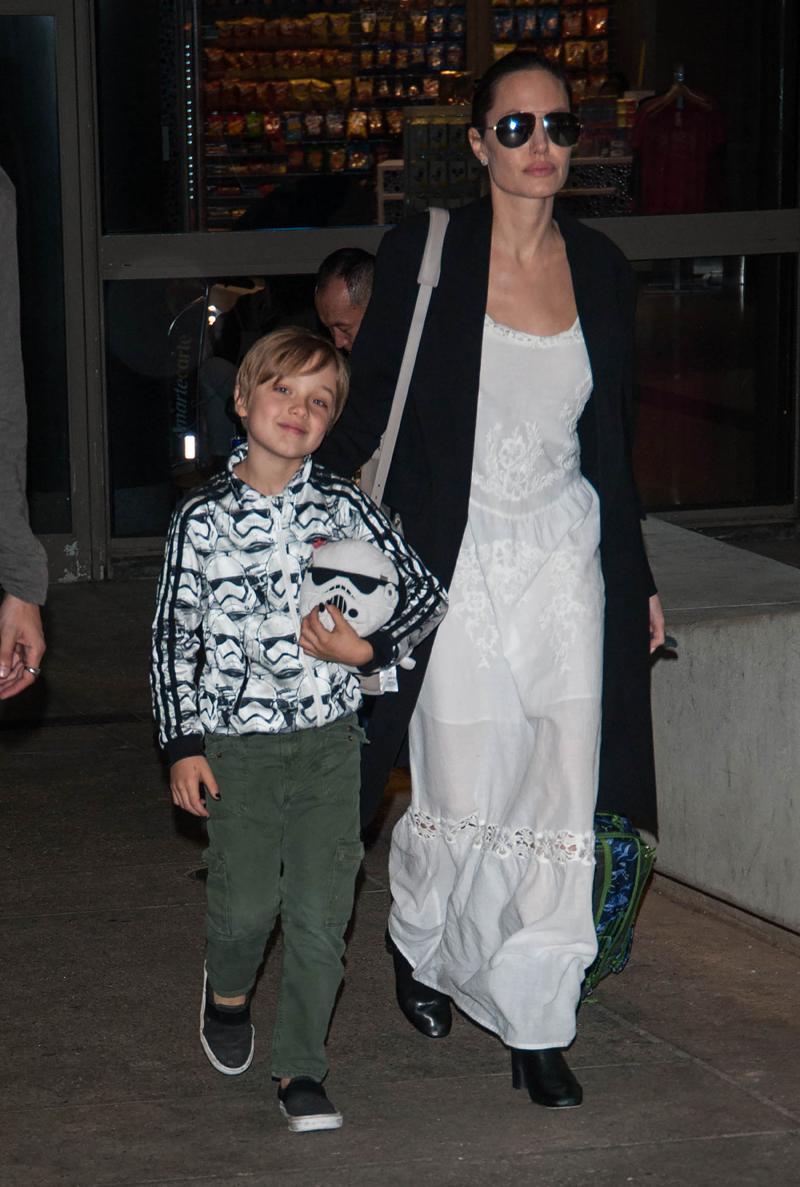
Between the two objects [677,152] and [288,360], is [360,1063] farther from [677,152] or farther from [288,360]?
[677,152]

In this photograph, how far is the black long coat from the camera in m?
3.86

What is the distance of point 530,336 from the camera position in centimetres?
386

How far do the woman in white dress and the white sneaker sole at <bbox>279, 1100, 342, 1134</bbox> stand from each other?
416mm

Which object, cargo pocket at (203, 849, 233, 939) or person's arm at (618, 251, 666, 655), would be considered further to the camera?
person's arm at (618, 251, 666, 655)

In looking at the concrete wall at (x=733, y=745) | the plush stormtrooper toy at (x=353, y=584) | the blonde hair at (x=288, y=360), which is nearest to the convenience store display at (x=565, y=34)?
the concrete wall at (x=733, y=745)

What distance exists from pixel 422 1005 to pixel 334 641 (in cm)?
109

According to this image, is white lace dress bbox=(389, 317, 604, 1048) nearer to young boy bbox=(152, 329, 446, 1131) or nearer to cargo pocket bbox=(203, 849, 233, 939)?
young boy bbox=(152, 329, 446, 1131)

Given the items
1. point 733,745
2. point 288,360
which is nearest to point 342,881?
point 288,360

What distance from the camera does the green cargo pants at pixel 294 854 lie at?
3703 mm

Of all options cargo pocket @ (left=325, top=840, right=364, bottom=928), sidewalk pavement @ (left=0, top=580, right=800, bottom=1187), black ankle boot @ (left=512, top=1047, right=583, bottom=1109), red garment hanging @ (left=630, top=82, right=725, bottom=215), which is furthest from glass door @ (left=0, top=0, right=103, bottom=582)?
black ankle boot @ (left=512, top=1047, right=583, bottom=1109)

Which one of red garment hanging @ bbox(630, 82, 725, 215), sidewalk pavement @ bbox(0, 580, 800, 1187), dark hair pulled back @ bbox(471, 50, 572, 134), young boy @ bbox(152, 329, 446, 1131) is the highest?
red garment hanging @ bbox(630, 82, 725, 215)

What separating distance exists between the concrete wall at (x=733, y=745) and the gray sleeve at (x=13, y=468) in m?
2.08

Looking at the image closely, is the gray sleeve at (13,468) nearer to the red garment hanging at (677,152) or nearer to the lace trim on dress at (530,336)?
the lace trim on dress at (530,336)

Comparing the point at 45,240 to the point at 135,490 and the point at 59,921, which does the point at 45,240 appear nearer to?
the point at 135,490
